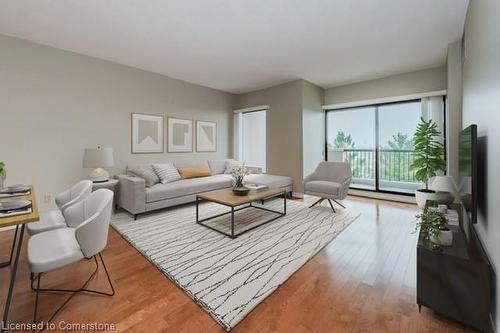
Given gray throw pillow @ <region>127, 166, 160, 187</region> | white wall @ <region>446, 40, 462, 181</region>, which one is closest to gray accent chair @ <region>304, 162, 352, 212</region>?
white wall @ <region>446, 40, 462, 181</region>

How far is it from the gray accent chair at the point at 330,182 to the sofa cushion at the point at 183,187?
66.5 inches

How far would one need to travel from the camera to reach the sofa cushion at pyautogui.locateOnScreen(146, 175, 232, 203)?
3.64 m

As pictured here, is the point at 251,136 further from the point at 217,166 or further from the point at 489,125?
the point at 489,125

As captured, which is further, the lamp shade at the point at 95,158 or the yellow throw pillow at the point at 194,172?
the yellow throw pillow at the point at 194,172

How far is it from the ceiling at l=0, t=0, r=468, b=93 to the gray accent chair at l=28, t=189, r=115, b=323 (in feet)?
7.12

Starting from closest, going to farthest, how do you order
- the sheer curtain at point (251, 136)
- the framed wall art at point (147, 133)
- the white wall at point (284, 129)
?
the framed wall art at point (147, 133) → the white wall at point (284, 129) → the sheer curtain at point (251, 136)

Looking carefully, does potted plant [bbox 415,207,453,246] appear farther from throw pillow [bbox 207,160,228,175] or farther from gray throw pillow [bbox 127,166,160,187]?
throw pillow [bbox 207,160,228,175]

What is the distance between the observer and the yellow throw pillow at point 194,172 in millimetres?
4680

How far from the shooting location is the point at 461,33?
3012mm

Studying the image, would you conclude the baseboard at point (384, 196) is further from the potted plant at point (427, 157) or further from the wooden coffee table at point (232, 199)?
the wooden coffee table at point (232, 199)

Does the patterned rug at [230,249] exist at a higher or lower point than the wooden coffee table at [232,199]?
lower

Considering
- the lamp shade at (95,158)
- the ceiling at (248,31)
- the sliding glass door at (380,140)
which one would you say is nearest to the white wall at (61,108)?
the ceiling at (248,31)

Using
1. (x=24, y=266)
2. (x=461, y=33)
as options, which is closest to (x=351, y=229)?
(x=461, y=33)

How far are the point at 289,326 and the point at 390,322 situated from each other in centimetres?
66
